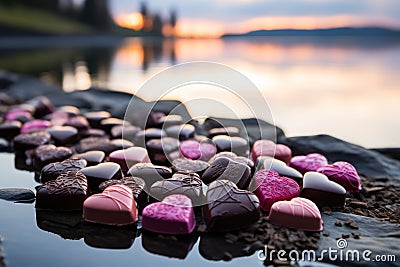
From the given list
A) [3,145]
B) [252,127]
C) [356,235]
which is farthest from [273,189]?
[3,145]

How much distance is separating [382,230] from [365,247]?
0.51 feet

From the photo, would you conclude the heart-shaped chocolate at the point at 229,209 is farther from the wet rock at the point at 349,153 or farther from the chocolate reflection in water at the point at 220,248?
the wet rock at the point at 349,153

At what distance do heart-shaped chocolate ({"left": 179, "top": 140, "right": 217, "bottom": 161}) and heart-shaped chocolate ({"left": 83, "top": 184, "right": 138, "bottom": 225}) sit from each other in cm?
61

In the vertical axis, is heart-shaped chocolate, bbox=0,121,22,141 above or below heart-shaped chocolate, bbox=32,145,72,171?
above

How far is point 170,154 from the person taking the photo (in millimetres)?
2076

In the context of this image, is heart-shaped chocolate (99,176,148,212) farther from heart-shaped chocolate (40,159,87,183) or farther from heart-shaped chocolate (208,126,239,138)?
heart-shaped chocolate (208,126,239,138)

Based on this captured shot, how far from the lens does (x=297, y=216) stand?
1.37 metres

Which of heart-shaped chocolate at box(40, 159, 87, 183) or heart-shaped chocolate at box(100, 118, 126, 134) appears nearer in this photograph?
heart-shaped chocolate at box(40, 159, 87, 183)

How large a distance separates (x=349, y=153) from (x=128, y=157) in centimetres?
109

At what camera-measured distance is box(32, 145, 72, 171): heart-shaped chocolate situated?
1.95 m

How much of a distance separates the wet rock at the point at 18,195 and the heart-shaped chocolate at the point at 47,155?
12.0 inches

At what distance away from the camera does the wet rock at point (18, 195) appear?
5.25ft

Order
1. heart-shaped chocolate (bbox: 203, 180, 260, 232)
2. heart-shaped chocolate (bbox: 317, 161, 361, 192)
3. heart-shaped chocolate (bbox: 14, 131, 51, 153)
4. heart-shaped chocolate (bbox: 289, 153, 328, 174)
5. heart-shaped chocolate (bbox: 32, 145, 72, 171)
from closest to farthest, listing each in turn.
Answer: heart-shaped chocolate (bbox: 203, 180, 260, 232), heart-shaped chocolate (bbox: 317, 161, 361, 192), heart-shaped chocolate (bbox: 289, 153, 328, 174), heart-shaped chocolate (bbox: 32, 145, 72, 171), heart-shaped chocolate (bbox: 14, 131, 51, 153)

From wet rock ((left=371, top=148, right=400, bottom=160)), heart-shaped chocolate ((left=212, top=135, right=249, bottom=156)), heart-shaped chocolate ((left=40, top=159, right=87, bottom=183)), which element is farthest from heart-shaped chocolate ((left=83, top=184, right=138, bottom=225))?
wet rock ((left=371, top=148, right=400, bottom=160))
